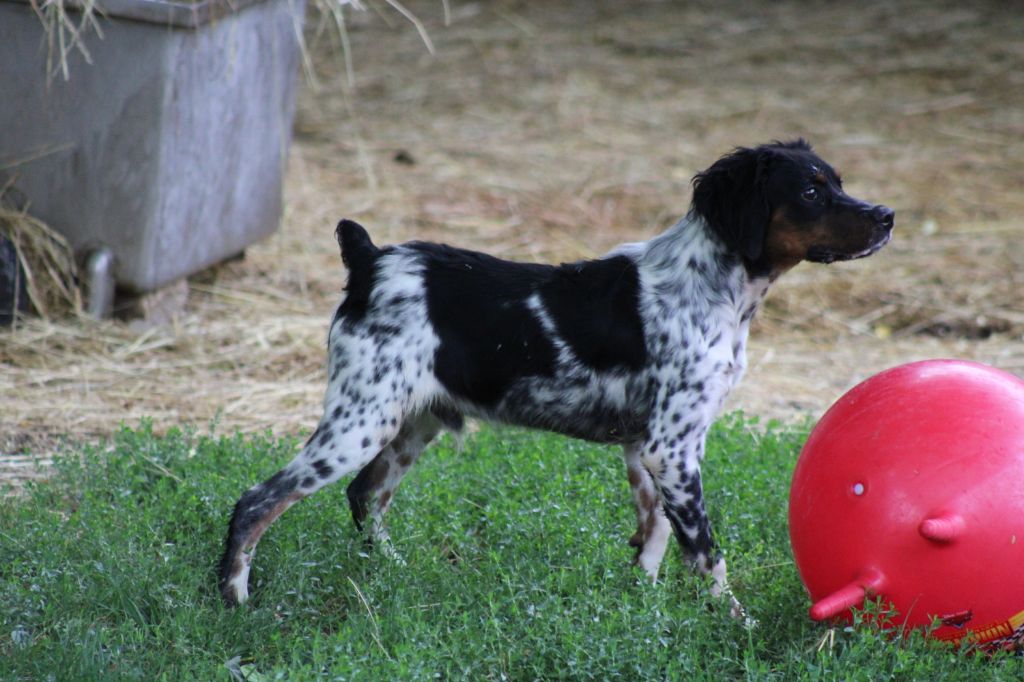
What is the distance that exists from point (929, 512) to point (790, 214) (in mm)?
1097

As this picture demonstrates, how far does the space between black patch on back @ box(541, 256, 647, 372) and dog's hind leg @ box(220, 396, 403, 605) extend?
2.03 feet

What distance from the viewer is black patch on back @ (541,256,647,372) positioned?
435 cm

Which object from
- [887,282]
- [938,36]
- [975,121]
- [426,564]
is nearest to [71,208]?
[426,564]

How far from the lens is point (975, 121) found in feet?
36.9

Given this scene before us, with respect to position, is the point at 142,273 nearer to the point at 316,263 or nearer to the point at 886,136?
the point at 316,263

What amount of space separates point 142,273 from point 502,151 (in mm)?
4527

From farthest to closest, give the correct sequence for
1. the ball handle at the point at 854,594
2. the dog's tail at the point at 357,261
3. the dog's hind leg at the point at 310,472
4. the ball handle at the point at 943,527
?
the dog's tail at the point at 357,261 → the dog's hind leg at the point at 310,472 → the ball handle at the point at 854,594 → the ball handle at the point at 943,527

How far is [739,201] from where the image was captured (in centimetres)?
434

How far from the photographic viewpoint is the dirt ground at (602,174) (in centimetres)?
649

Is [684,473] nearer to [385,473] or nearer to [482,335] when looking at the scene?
[482,335]

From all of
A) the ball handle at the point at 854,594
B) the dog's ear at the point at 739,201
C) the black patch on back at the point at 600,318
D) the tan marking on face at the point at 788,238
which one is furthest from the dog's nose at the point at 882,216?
the ball handle at the point at 854,594

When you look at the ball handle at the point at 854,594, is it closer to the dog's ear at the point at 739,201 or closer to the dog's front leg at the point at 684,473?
the dog's front leg at the point at 684,473

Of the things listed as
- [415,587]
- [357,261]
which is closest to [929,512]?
[415,587]

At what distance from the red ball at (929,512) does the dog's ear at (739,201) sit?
701 mm
